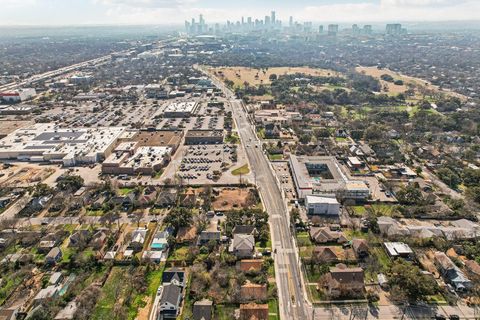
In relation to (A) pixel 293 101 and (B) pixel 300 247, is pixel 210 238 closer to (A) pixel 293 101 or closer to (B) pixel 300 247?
(B) pixel 300 247

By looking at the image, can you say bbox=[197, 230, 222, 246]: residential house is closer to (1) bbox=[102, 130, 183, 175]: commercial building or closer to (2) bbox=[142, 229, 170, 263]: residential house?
(2) bbox=[142, 229, 170, 263]: residential house

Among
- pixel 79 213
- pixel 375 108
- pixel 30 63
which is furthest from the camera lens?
pixel 30 63

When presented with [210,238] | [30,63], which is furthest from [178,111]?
[30,63]

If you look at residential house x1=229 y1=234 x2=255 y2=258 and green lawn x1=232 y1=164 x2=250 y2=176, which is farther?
green lawn x1=232 y1=164 x2=250 y2=176

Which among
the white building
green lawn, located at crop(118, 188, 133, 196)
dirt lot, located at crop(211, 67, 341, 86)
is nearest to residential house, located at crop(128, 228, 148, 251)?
green lawn, located at crop(118, 188, 133, 196)

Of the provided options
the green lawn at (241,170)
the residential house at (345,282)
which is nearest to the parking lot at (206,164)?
the green lawn at (241,170)

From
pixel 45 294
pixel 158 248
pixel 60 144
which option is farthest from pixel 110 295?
pixel 60 144
